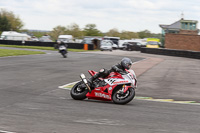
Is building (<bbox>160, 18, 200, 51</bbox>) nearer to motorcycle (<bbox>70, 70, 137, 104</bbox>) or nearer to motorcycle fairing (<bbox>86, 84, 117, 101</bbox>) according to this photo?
motorcycle (<bbox>70, 70, 137, 104</bbox>)

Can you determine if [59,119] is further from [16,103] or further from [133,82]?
[133,82]

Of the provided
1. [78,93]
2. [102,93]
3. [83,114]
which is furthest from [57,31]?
[83,114]

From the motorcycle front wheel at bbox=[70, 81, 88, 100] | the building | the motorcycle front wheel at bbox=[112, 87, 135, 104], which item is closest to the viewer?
the motorcycle front wheel at bbox=[112, 87, 135, 104]

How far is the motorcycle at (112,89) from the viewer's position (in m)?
9.34

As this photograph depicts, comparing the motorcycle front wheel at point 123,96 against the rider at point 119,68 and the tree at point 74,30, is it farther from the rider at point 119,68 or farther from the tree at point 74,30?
the tree at point 74,30

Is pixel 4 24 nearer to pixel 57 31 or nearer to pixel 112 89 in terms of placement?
pixel 57 31

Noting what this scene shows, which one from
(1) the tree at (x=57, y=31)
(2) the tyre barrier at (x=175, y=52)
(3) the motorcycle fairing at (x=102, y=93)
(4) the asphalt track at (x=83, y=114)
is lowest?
(2) the tyre barrier at (x=175, y=52)

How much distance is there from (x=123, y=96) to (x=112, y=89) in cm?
37

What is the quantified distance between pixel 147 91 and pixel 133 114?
5.13m

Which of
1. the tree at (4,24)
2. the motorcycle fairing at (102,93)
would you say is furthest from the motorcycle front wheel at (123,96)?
the tree at (4,24)

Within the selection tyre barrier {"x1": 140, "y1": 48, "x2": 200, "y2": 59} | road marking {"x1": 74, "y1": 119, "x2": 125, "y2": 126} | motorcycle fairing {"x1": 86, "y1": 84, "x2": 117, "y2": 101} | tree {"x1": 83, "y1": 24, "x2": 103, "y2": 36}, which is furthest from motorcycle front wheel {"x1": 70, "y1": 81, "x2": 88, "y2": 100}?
tree {"x1": 83, "y1": 24, "x2": 103, "y2": 36}

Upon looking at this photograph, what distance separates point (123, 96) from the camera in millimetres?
9414

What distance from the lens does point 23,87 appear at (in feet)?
40.6

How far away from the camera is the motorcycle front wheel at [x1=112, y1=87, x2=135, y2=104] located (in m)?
9.24
